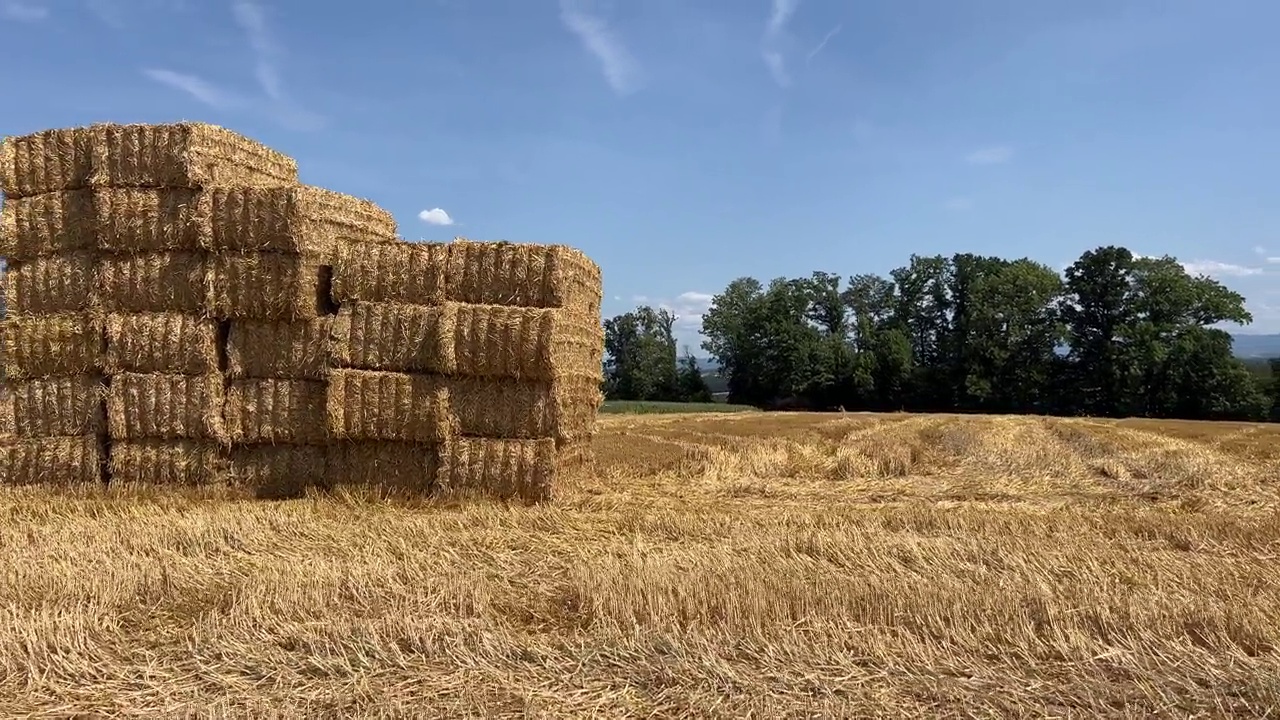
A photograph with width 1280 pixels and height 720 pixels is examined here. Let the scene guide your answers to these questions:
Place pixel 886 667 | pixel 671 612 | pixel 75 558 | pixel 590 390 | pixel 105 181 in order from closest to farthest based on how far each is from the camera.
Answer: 1. pixel 886 667
2. pixel 671 612
3. pixel 75 558
4. pixel 105 181
5. pixel 590 390

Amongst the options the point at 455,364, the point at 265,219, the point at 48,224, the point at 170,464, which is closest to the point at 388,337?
the point at 455,364

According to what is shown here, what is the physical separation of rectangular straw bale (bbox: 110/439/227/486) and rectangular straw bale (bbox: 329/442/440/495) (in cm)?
135

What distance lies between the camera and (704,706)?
410 cm

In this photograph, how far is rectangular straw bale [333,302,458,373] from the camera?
9.91 meters

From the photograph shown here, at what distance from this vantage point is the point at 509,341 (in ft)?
31.9

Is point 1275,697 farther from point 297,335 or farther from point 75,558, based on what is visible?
point 297,335

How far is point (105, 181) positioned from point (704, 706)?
30.6ft

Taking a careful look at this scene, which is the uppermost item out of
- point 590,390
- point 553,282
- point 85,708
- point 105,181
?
point 105,181

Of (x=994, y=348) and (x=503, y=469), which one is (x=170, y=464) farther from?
(x=994, y=348)

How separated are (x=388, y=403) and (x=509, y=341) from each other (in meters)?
1.58

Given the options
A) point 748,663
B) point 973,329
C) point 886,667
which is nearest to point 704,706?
point 748,663

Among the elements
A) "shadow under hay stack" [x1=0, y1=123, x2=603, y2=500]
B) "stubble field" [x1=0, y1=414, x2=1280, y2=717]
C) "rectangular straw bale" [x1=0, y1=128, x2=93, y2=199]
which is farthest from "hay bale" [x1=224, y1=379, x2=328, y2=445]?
"rectangular straw bale" [x1=0, y1=128, x2=93, y2=199]

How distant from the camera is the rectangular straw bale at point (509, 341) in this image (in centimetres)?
970

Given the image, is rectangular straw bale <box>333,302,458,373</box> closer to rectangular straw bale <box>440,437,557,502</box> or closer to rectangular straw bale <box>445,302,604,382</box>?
rectangular straw bale <box>445,302,604,382</box>
